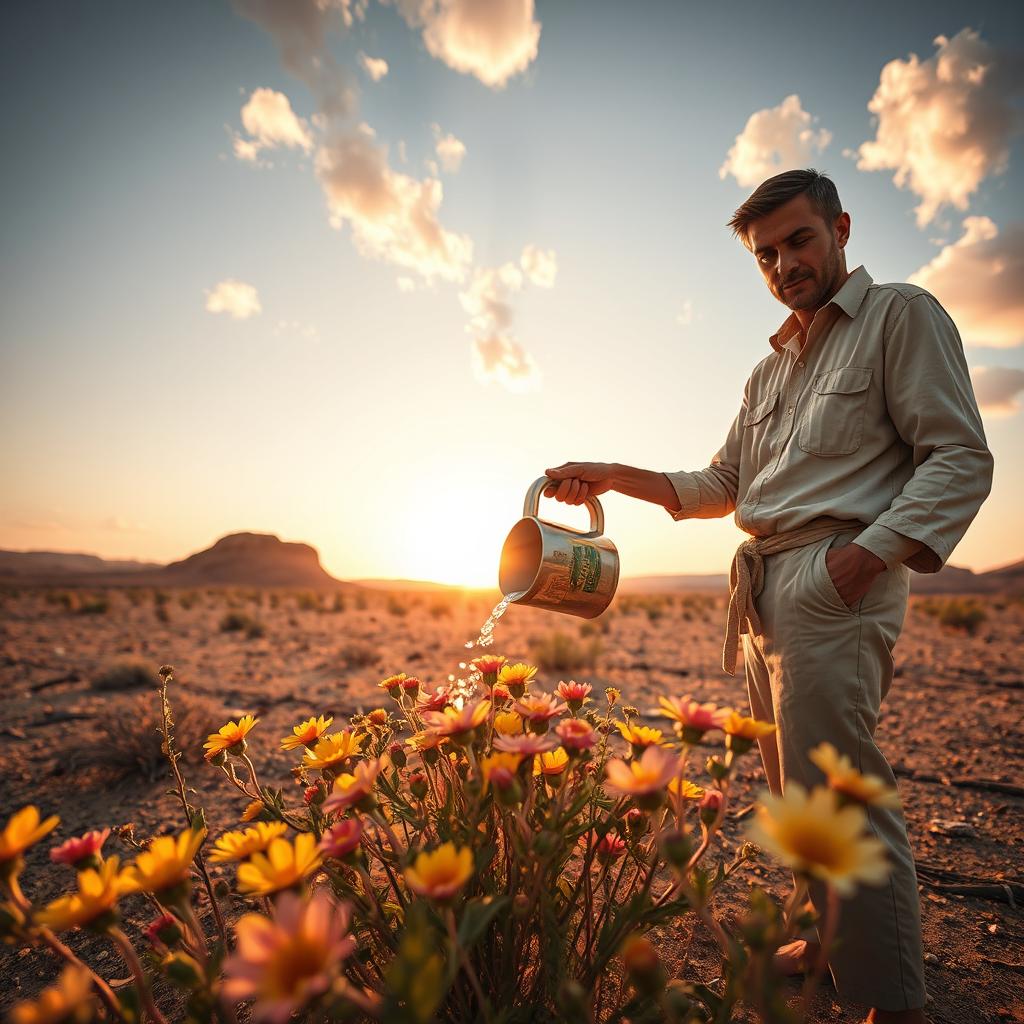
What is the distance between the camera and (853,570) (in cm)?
149

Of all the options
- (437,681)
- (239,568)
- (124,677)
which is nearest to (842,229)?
(437,681)

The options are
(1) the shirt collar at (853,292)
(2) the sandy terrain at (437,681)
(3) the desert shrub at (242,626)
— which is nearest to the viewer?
(1) the shirt collar at (853,292)

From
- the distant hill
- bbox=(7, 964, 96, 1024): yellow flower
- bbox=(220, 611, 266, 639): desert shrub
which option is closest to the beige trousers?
bbox=(7, 964, 96, 1024): yellow flower

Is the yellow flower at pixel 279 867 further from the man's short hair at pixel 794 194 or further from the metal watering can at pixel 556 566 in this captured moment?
the man's short hair at pixel 794 194

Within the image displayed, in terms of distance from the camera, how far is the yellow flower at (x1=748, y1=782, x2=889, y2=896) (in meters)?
0.61

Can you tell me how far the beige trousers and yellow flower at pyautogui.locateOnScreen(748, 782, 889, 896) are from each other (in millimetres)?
999

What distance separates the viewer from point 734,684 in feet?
19.6

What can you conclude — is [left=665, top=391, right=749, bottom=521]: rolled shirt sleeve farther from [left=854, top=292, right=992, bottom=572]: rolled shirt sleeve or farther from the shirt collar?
[left=854, top=292, right=992, bottom=572]: rolled shirt sleeve

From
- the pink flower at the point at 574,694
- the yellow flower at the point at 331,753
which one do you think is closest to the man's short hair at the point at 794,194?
the pink flower at the point at 574,694

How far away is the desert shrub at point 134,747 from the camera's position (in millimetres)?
3322

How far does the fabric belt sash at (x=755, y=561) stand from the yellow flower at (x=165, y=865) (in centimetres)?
157

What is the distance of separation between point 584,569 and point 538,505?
0.32 meters

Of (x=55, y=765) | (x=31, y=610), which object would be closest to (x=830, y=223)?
(x=55, y=765)

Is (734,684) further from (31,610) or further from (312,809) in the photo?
(31,610)
